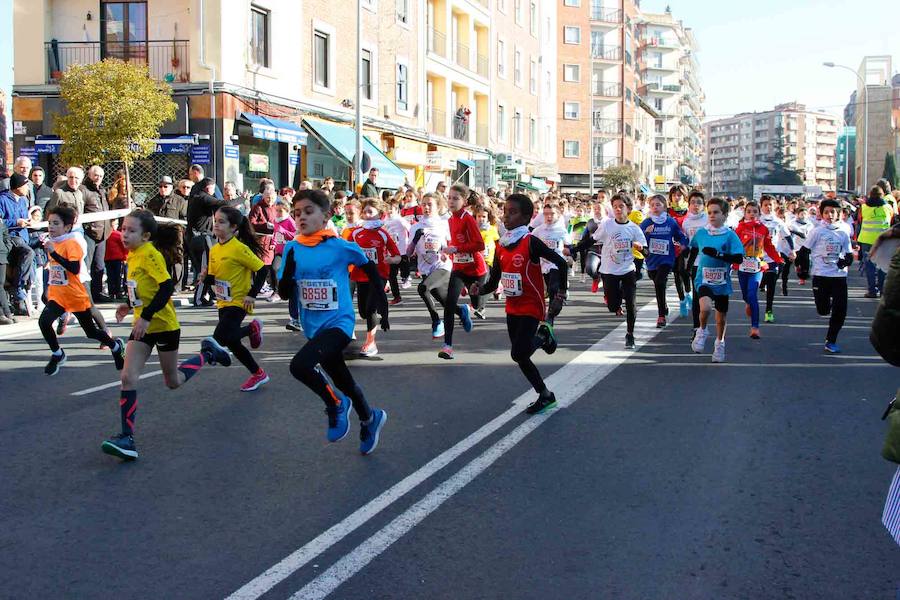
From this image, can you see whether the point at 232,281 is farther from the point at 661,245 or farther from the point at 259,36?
the point at 259,36

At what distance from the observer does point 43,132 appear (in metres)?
23.8

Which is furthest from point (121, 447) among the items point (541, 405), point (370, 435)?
point (541, 405)

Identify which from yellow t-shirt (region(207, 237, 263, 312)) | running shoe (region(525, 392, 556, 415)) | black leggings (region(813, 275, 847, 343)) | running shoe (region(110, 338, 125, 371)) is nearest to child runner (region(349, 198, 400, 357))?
yellow t-shirt (region(207, 237, 263, 312))

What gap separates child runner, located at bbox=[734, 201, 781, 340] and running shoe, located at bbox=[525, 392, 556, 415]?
540cm

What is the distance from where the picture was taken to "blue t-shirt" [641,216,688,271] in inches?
538

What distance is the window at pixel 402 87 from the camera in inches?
1363

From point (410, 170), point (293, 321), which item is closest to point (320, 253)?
point (293, 321)

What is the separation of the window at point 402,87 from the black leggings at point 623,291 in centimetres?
2270

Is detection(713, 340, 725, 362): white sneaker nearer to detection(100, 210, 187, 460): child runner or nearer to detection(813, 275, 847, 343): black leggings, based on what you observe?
detection(813, 275, 847, 343): black leggings

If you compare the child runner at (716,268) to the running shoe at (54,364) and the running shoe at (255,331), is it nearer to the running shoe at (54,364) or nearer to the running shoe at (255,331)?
the running shoe at (255,331)

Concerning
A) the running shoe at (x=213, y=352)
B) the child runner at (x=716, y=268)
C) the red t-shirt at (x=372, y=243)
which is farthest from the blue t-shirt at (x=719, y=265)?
the running shoe at (x=213, y=352)

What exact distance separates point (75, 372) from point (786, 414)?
256 inches

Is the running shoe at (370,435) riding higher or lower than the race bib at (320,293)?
lower

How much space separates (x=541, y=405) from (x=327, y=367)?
1.99 metres
